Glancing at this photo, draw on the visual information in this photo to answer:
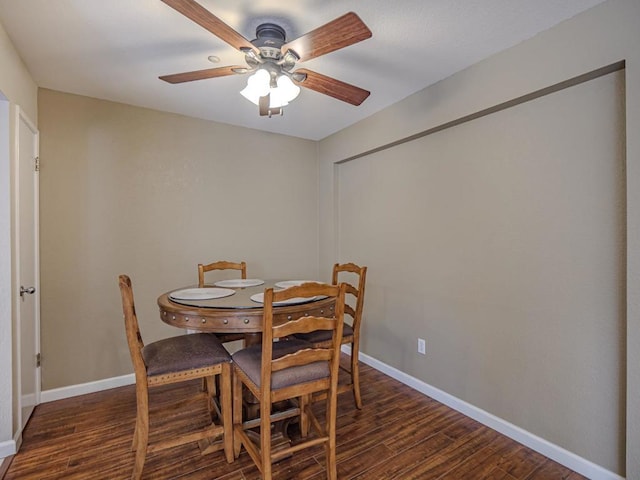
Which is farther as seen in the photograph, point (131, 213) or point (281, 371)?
point (131, 213)

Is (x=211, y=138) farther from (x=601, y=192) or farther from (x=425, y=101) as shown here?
(x=601, y=192)

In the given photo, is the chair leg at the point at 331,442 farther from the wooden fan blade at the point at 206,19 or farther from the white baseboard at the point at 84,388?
the white baseboard at the point at 84,388

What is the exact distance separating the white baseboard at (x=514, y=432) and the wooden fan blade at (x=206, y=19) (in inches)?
105

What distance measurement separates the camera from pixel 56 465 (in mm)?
1803

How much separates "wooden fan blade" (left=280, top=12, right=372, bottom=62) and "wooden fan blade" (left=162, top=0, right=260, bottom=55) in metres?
0.22

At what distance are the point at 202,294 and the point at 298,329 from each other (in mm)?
892

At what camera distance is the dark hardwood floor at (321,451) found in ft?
5.73

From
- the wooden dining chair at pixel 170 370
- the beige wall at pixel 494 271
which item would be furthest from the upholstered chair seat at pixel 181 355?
the beige wall at pixel 494 271

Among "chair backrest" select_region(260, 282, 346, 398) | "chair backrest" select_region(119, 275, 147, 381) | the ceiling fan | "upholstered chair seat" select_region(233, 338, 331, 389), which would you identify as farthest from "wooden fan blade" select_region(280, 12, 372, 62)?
"upholstered chair seat" select_region(233, 338, 331, 389)

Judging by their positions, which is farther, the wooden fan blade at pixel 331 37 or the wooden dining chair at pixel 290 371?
the wooden dining chair at pixel 290 371

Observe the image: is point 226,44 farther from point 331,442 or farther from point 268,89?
point 331,442

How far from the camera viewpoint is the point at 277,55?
1740 mm

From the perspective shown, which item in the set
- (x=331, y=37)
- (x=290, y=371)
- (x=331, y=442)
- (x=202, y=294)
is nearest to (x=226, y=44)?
(x=331, y=37)

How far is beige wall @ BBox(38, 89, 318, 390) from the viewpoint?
2578mm
